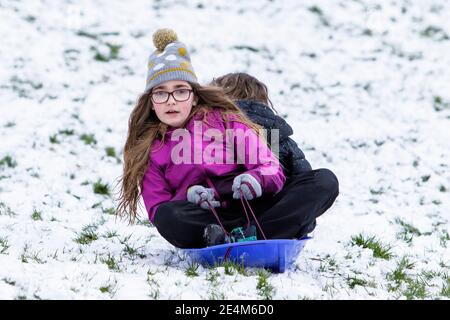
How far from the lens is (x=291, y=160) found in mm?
4238

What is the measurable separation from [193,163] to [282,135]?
28.1 inches

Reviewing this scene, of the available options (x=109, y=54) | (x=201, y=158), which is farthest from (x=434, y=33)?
(x=201, y=158)

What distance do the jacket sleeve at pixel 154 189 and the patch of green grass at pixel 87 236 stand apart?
0.56 m

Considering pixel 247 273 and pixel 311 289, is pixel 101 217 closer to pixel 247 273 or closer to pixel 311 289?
pixel 247 273

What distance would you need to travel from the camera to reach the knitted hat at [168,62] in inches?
154

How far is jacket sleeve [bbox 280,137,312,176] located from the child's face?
27.8 inches

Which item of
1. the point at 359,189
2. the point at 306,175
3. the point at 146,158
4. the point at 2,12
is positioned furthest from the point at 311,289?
the point at 2,12

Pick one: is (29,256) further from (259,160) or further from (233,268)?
(259,160)

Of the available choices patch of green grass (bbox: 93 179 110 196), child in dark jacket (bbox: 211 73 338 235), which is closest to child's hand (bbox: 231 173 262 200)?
child in dark jacket (bbox: 211 73 338 235)

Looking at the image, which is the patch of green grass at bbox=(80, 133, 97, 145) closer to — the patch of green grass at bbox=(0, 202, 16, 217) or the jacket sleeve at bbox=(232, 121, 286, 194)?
the patch of green grass at bbox=(0, 202, 16, 217)

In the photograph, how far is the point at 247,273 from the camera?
336 cm

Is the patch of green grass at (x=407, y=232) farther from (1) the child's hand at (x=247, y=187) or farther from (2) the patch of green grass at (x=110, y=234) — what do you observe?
(2) the patch of green grass at (x=110, y=234)

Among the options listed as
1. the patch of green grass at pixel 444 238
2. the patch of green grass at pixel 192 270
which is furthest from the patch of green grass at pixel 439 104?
the patch of green grass at pixel 192 270

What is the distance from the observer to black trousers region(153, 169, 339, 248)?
12.1 ft
